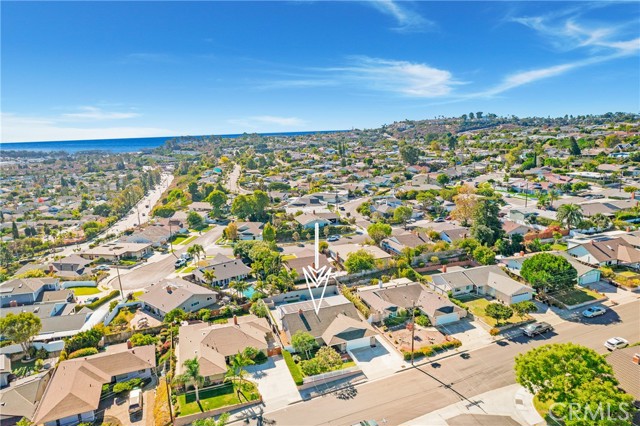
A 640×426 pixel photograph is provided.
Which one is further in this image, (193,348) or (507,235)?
(507,235)

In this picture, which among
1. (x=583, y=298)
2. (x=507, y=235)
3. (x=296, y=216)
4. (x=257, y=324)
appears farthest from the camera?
(x=296, y=216)

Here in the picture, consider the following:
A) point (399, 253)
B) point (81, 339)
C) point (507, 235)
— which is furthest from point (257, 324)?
point (507, 235)

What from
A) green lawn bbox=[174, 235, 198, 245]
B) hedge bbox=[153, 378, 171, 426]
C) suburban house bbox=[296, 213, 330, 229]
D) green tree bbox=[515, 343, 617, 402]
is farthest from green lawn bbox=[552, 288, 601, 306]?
green lawn bbox=[174, 235, 198, 245]

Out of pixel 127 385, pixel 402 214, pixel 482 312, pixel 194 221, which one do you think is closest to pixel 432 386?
pixel 482 312

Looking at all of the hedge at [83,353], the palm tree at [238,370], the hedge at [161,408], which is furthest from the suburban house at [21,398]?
the palm tree at [238,370]

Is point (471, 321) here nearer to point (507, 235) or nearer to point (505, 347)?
point (505, 347)

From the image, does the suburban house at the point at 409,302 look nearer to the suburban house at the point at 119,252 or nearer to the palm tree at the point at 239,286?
the palm tree at the point at 239,286

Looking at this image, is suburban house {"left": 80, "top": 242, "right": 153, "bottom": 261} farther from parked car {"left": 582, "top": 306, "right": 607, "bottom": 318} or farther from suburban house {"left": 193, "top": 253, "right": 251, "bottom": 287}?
parked car {"left": 582, "top": 306, "right": 607, "bottom": 318}
